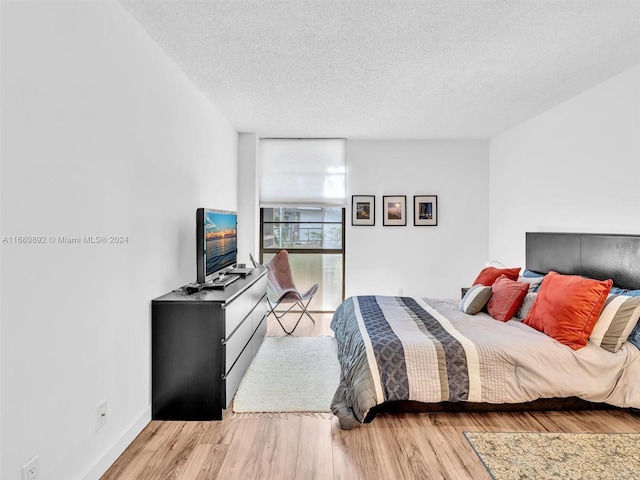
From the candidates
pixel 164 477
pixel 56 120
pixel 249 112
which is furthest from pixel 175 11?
pixel 164 477

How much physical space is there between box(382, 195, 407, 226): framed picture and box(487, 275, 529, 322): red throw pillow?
2.32m

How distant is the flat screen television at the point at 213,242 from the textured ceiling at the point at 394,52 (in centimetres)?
119

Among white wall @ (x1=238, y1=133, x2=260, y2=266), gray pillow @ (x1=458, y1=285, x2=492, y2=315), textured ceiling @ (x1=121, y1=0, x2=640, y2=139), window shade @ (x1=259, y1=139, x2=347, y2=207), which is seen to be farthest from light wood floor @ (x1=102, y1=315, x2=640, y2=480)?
window shade @ (x1=259, y1=139, x2=347, y2=207)

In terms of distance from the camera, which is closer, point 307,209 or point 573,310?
point 573,310

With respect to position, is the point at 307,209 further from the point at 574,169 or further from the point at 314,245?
the point at 574,169

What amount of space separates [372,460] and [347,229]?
3.90m

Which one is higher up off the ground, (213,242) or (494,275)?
(213,242)

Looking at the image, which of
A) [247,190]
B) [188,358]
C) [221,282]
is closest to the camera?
[188,358]

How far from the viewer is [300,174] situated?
19.2 ft

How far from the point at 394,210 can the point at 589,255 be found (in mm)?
2708

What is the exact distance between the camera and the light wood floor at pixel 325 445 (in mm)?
2133

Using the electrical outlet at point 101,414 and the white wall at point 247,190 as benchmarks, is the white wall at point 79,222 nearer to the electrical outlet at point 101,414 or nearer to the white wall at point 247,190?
the electrical outlet at point 101,414

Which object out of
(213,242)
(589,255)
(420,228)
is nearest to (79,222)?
(213,242)

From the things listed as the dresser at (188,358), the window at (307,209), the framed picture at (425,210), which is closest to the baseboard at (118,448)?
the dresser at (188,358)
